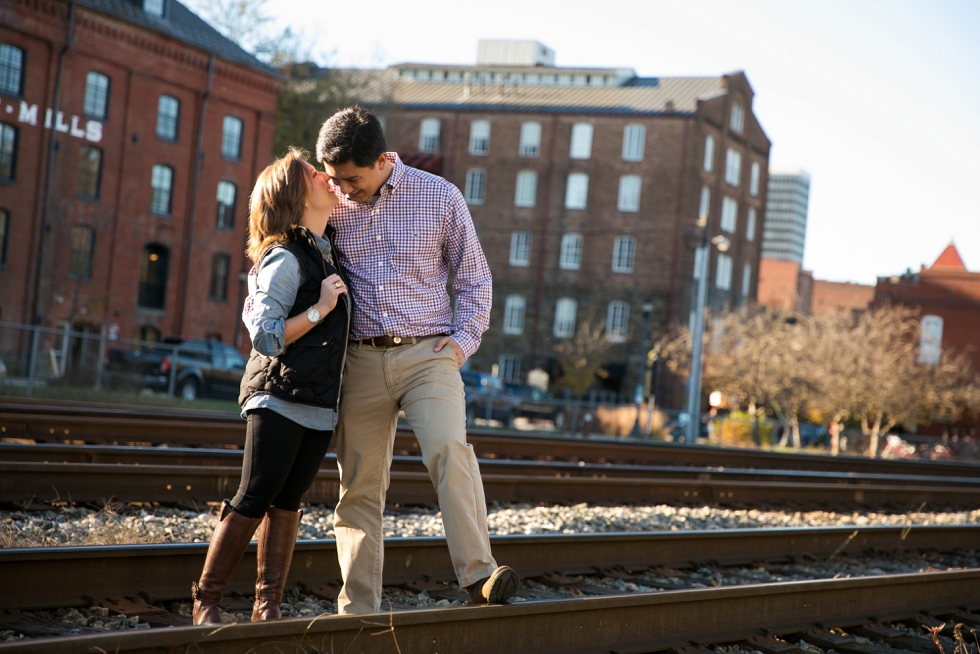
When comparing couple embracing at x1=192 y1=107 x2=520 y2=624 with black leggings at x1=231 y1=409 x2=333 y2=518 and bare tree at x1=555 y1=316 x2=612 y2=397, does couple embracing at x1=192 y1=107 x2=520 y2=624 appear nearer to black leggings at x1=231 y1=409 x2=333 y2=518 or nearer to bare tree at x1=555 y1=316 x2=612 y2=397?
black leggings at x1=231 y1=409 x2=333 y2=518

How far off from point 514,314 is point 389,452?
51.6 metres

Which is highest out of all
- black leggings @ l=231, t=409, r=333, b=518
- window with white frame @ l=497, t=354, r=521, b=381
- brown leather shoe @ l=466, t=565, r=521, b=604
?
black leggings @ l=231, t=409, r=333, b=518

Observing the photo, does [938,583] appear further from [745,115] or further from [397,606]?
[745,115]

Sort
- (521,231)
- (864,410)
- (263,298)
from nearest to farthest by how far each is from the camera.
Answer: (263,298) → (864,410) → (521,231)

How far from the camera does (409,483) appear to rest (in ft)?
28.9

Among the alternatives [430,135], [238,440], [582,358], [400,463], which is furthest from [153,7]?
[400,463]

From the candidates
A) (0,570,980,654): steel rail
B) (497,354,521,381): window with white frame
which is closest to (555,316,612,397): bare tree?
(497,354,521,381): window with white frame

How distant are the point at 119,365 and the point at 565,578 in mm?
17845

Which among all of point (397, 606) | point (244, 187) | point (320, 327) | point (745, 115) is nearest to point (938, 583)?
point (397, 606)

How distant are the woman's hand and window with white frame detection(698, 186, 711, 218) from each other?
2053 inches

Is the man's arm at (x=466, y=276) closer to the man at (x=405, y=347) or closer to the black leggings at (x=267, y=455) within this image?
the man at (x=405, y=347)

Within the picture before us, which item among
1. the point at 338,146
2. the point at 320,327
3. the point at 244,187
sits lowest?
the point at 320,327

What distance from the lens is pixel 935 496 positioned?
540 inches

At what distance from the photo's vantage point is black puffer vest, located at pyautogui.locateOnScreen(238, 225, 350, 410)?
12.6 ft
